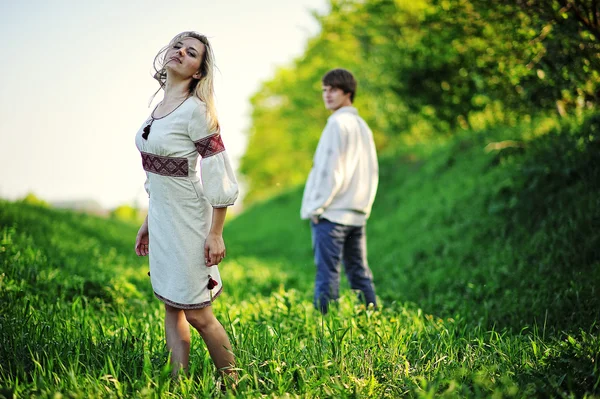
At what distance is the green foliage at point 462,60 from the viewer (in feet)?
18.1

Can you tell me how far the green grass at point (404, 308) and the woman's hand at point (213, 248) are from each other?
2.06 feet

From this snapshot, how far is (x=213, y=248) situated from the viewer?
2.85m

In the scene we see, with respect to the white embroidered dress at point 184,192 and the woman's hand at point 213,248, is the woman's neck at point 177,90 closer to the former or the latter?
the white embroidered dress at point 184,192

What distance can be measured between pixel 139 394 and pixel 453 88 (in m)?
10.5

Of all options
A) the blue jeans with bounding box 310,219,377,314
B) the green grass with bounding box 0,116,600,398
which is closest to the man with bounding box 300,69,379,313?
the blue jeans with bounding box 310,219,377,314

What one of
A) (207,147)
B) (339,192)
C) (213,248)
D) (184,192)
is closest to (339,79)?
(339,192)

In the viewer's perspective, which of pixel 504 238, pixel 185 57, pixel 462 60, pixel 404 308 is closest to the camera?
pixel 185 57

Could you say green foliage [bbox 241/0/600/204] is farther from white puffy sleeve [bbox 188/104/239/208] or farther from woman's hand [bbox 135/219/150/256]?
woman's hand [bbox 135/219/150/256]

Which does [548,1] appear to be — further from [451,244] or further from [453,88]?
[453,88]

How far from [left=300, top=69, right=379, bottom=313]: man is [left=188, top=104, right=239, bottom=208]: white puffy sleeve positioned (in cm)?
200

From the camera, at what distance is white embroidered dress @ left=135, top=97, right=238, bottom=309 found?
113 inches

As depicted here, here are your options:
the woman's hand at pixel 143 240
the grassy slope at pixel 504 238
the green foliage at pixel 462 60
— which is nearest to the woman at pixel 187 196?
the woman's hand at pixel 143 240

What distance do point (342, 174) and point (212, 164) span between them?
7.15 feet

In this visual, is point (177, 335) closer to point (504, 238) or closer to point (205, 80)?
point (205, 80)
